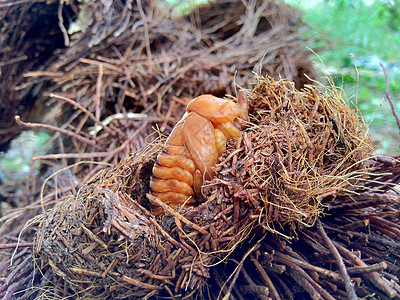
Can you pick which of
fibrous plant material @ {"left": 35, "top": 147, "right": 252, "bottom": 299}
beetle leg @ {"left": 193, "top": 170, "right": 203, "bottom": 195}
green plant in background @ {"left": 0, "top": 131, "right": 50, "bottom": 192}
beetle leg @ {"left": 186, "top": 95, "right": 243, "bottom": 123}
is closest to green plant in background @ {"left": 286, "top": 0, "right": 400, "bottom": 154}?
beetle leg @ {"left": 186, "top": 95, "right": 243, "bottom": 123}

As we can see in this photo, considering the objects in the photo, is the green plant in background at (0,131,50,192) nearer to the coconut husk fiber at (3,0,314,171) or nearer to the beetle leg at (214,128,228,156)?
the coconut husk fiber at (3,0,314,171)

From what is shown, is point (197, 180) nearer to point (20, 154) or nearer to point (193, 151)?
point (193, 151)

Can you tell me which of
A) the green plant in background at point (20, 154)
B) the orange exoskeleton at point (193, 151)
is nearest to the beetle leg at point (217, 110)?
the orange exoskeleton at point (193, 151)

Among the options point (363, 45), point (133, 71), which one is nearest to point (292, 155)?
point (133, 71)

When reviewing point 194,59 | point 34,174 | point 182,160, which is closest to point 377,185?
point 182,160

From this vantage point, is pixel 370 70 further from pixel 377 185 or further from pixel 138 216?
pixel 138 216
